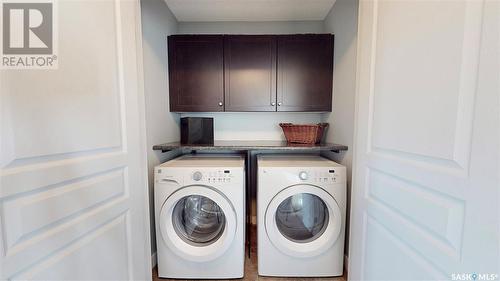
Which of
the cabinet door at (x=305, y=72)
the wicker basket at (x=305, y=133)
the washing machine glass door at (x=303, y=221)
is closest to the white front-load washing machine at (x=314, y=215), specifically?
the washing machine glass door at (x=303, y=221)

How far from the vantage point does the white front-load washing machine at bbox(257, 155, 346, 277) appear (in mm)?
Result: 1430

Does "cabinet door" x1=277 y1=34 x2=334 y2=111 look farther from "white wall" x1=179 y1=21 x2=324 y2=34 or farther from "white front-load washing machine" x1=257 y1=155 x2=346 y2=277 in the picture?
"white front-load washing machine" x1=257 y1=155 x2=346 y2=277

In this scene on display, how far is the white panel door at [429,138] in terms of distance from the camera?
1.70ft

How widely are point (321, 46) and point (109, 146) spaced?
183 cm

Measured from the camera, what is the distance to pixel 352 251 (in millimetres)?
1154

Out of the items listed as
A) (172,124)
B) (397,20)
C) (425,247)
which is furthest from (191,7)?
(425,247)

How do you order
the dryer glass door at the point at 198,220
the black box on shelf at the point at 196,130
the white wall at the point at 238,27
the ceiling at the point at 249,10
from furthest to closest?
the white wall at the point at 238,27
the black box on shelf at the point at 196,130
the ceiling at the point at 249,10
the dryer glass door at the point at 198,220

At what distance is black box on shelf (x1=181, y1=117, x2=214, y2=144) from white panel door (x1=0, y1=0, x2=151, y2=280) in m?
0.70

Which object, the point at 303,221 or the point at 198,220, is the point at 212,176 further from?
the point at 303,221

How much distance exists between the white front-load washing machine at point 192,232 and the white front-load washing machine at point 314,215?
6.8 inches

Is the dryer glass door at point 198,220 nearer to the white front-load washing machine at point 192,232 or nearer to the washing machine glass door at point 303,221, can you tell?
the white front-load washing machine at point 192,232

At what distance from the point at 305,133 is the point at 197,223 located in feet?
3.88

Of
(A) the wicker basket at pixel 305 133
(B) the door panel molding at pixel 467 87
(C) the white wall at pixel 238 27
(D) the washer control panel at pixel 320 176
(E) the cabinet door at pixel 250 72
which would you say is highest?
(C) the white wall at pixel 238 27

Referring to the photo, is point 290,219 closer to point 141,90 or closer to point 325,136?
point 325,136
